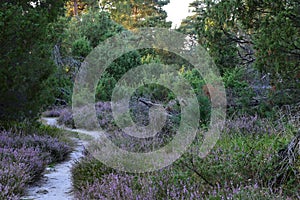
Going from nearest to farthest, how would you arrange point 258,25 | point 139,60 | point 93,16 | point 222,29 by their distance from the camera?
point 258,25
point 222,29
point 139,60
point 93,16

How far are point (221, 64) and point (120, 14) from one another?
2380cm

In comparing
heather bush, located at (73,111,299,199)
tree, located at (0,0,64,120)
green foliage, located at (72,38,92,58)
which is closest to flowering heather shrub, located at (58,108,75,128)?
tree, located at (0,0,64,120)

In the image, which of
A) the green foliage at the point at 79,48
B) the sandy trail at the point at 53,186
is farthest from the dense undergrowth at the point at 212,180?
the green foliage at the point at 79,48

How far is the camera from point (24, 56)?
6.22 meters

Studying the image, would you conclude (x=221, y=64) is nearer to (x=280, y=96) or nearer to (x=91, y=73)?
(x=280, y=96)

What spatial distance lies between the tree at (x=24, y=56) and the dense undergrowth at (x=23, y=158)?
21.8 inches

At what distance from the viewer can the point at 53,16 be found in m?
7.25

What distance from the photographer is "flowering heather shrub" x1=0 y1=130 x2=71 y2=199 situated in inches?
152

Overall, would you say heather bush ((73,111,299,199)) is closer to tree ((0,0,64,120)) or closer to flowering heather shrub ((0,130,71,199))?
flowering heather shrub ((0,130,71,199))

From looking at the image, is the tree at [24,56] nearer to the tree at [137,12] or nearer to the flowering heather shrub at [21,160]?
the flowering heather shrub at [21,160]

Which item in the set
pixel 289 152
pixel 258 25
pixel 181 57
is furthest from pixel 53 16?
pixel 181 57

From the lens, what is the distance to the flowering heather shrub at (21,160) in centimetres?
386

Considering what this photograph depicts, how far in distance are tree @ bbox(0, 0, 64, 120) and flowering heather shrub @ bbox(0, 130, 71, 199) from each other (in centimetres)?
60

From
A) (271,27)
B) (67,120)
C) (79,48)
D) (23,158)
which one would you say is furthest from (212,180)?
(79,48)
